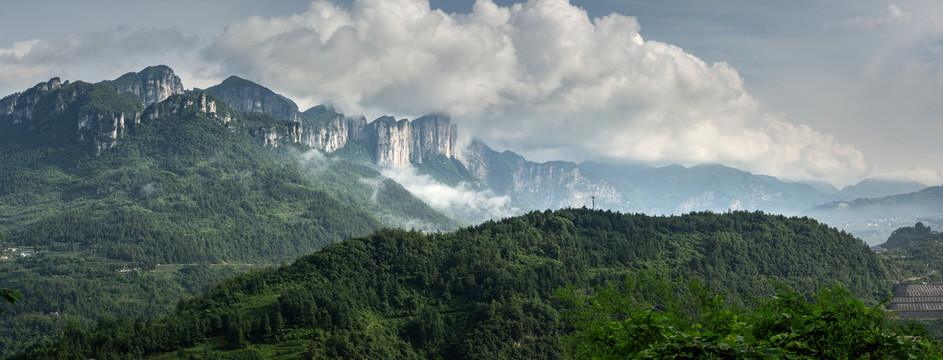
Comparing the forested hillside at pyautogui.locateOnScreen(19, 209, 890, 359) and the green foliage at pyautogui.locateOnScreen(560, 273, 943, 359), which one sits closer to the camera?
the green foliage at pyautogui.locateOnScreen(560, 273, 943, 359)

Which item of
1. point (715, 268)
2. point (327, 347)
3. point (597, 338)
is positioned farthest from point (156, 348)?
point (715, 268)

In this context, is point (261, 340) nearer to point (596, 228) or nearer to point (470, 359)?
point (470, 359)

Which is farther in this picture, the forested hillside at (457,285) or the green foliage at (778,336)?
the forested hillside at (457,285)

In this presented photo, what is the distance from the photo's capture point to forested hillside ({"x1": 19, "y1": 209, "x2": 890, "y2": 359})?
10894cm

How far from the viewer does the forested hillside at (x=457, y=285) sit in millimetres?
108938

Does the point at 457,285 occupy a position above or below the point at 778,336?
below

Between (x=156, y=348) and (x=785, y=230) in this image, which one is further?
(x=785, y=230)

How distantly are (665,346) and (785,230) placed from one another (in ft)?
673

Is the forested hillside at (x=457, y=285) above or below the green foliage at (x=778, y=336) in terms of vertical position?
below

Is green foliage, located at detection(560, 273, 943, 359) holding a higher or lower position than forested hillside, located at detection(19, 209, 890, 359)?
higher

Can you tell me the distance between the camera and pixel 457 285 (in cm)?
14162

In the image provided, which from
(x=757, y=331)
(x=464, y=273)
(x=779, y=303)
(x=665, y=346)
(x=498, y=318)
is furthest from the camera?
(x=464, y=273)

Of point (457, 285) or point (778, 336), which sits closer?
point (778, 336)

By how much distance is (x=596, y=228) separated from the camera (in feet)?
634
